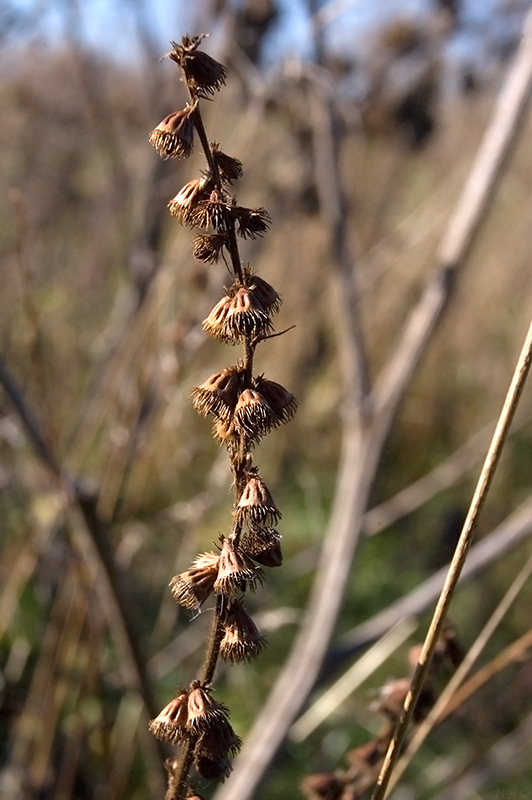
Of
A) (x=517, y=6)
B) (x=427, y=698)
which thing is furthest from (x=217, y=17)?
(x=427, y=698)

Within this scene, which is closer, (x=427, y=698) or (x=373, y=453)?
(x=427, y=698)

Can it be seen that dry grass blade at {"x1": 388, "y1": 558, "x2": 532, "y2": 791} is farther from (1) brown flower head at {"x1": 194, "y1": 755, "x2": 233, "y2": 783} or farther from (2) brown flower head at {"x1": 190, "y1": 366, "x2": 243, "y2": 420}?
(2) brown flower head at {"x1": 190, "y1": 366, "x2": 243, "y2": 420}

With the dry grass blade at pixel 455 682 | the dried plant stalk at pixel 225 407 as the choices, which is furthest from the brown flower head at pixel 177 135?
the dry grass blade at pixel 455 682

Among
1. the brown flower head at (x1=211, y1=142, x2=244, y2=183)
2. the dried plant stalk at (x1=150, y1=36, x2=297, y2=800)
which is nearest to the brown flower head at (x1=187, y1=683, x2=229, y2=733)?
the dried plant stalk at (x1=150, y1=36, x2=297, y2=800)

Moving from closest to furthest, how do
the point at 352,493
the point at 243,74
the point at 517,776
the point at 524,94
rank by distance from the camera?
the point at 524,94 → the point at 352,493 → the point at 243,74 → the point at 517,776

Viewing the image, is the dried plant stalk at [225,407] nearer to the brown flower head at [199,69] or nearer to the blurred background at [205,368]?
the brown flower head at [199,69]

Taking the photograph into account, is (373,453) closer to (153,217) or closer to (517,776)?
(153,217)

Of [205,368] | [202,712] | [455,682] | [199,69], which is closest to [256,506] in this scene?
[202,712]
